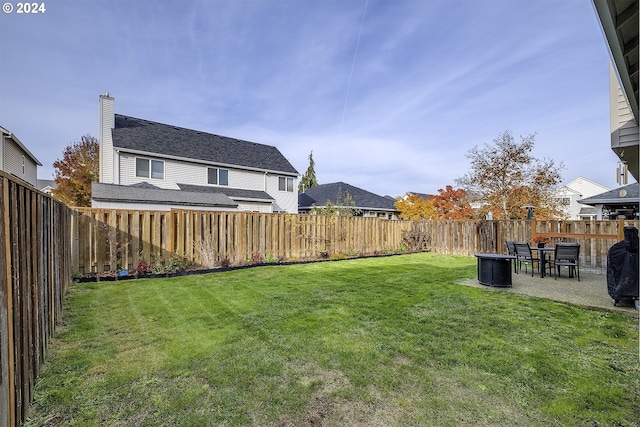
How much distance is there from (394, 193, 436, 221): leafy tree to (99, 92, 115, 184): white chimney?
21426 millimetres

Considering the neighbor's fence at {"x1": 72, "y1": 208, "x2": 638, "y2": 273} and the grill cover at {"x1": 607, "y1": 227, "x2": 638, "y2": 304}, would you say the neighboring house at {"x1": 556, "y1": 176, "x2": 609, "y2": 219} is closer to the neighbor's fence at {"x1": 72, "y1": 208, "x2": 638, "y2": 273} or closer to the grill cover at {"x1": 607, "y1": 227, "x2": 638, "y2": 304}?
the neighbor's fence at {"x1": 72, "y1": 208, "x2": 638, "y2": 273}

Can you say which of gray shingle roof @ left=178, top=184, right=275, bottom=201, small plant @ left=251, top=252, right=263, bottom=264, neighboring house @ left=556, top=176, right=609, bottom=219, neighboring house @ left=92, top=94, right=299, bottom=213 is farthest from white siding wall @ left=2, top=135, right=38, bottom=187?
neighboring house @ left=556, top=176, right=609, bottom=219

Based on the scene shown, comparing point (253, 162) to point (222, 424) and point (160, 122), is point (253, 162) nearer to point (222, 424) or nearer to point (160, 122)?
point (160, 122)

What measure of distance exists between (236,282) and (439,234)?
1173 cm

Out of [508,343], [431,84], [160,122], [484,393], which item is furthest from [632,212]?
[160,122]

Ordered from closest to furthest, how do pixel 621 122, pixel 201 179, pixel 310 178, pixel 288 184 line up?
pixel 621 122 → pixel 201 179 → pixel 288 184 → pixel 310 178

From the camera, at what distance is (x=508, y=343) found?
355cm

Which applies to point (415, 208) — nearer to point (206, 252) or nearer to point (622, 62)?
point (206, 252)

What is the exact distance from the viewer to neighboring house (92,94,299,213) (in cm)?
1344

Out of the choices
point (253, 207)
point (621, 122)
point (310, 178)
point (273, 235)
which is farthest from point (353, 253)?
point (310, 178)

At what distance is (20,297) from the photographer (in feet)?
6.97

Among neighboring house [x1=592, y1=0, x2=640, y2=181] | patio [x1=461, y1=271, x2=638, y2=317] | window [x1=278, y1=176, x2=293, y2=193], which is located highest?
window [x1=278, y1=176, x2=293, y2=193]

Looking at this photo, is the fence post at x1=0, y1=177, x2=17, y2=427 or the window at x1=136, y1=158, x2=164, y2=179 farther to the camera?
the window at x1=136, y1=158, x2=164, y2=179

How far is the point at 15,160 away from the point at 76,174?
519 cm
